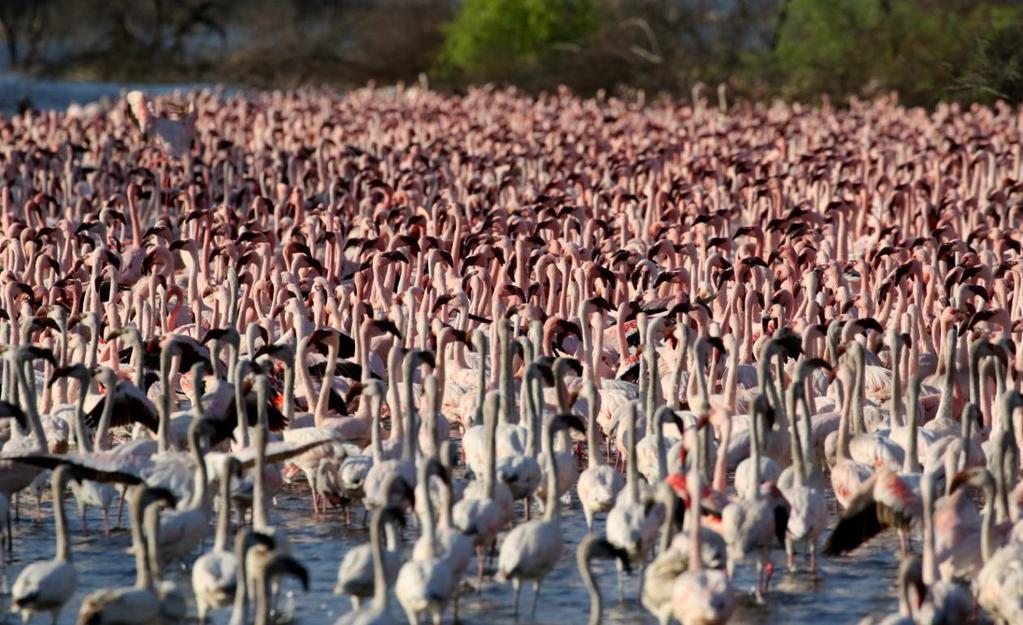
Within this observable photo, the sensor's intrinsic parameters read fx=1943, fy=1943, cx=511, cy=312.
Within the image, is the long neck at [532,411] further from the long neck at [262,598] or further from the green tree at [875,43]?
the green tree at [875,43]

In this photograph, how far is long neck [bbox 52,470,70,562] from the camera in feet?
23.5

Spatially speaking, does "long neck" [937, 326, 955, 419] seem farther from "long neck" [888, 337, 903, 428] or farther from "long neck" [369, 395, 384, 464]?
"long neck" [369, 395, 384, 464]

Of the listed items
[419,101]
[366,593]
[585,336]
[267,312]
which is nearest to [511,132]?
[419,101]

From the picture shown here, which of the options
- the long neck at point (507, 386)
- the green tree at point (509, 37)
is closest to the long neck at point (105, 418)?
the long neck at point (507, 386)

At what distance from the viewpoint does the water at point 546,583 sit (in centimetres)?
776

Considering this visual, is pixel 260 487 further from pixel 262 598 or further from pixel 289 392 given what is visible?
pixel 289 392

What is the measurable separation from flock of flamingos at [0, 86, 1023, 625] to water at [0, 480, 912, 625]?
91mm

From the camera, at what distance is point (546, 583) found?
26.9 feet

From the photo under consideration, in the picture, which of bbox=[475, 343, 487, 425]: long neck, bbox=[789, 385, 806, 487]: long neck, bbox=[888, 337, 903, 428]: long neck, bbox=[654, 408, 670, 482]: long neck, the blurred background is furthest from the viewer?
the blurred background

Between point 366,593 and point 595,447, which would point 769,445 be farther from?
point 366,593

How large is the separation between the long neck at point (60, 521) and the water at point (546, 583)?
61 cm

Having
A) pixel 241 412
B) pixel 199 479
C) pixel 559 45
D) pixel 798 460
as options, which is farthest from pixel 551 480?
pixel 559 45

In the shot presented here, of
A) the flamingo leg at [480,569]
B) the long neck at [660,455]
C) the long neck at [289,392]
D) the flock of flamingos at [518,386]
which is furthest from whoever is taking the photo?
the long neck at [289,392]

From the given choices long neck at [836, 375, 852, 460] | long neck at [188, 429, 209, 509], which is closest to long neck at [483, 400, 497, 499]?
long neck at [188, 429, 209, 509]
